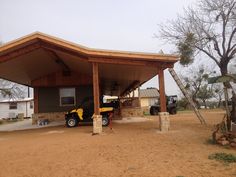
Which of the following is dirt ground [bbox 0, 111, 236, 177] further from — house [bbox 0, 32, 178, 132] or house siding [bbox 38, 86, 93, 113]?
house siding [bbox 38, 86, 93, 113]

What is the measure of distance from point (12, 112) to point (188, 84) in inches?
1033

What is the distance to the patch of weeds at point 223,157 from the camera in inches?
288

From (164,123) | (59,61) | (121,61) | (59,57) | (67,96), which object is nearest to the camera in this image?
(164,123)

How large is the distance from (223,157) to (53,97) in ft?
53.8

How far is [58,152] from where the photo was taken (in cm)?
920

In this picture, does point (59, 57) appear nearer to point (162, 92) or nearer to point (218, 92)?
point (162, 92)

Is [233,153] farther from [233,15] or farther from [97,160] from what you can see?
[233,15]

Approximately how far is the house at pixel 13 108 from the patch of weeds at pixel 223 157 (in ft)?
124

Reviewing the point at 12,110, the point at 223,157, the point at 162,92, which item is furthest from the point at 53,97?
the point at 12,110

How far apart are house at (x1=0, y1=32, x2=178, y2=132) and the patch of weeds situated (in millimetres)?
6048

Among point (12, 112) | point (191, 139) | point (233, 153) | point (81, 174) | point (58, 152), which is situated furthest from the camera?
point (12, 112)

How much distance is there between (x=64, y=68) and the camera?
69.8ft

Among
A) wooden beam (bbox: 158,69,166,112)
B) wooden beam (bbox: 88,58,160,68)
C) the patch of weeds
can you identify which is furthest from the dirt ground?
A: wooden beam (bbox: 88,58,160,68)

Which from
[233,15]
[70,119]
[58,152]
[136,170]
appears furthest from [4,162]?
[233,15]
